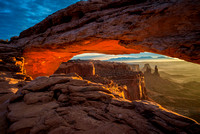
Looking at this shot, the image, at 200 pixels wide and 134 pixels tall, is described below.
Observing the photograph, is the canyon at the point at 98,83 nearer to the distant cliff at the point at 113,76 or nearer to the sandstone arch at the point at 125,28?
the sandstone arch at the point at 125,28

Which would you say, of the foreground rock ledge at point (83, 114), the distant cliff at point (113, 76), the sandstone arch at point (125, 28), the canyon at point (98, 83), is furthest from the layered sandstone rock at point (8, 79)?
the distant cliff at point (113, 76)

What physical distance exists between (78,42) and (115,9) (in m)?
4.26

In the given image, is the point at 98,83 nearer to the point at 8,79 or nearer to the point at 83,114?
the point at 83,114

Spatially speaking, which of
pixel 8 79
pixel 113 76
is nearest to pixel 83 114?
pixel 8 79

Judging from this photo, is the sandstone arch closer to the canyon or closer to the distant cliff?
the canyon

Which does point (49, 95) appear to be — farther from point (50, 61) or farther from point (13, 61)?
point (50, 61)

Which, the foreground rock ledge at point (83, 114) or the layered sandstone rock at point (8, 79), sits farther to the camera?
the layered sandstone rock at point (8, 79)

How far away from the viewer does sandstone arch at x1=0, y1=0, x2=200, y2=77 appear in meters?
4.88

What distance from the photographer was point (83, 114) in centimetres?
340

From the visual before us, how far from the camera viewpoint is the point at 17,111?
11.2 ft

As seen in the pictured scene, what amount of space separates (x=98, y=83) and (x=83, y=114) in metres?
2.26

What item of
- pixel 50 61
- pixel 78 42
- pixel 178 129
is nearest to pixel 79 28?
pixel 78 42

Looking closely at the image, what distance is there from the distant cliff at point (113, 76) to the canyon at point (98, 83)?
4.16 meters

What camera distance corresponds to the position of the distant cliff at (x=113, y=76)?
1277 centimetres
